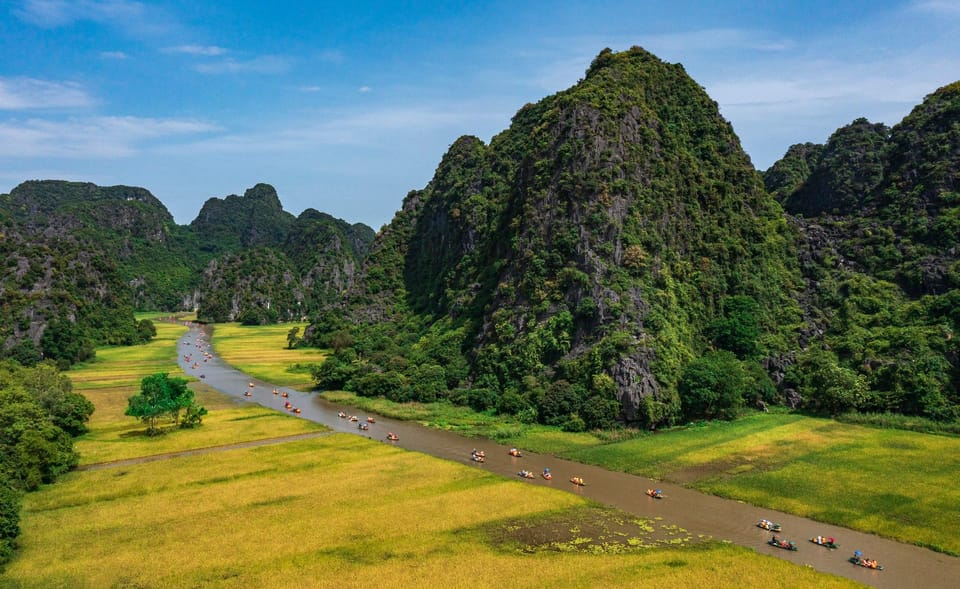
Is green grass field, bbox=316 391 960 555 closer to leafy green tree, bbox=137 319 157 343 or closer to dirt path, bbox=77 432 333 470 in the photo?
dirt path, bbox=77 432 333 470

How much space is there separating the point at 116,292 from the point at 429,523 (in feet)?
470

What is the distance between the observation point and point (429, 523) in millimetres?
36062

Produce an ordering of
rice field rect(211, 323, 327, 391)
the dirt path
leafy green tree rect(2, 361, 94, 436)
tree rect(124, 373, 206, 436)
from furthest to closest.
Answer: rice field rect(211, 323, 327, 391)
tree rect(124, 373, 206, 436)
leafy green tree rect(2, 361, 94, 436)
the dirt path

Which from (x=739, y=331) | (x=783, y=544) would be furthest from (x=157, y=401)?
(x=739, y=331)

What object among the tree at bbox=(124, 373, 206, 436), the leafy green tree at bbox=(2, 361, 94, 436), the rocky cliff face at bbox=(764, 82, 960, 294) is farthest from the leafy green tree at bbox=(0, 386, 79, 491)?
the rocky cliff face at bbox=(764, 82, 960, 294)

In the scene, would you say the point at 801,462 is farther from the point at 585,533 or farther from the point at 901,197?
the point at 901,197

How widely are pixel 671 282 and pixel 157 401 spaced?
59092 mm

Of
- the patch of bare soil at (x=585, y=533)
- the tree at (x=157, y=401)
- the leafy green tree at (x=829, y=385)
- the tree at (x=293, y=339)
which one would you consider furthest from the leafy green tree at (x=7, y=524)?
the tree at (x=293, y=339)

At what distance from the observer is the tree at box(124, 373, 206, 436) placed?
5627 centimetres

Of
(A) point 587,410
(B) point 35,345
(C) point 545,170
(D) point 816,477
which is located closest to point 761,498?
(D) point 816,477

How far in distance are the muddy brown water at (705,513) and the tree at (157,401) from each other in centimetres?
1368

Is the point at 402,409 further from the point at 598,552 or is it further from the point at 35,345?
the point at 35,345

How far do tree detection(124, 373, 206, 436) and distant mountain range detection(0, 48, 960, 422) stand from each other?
24029 millimetres

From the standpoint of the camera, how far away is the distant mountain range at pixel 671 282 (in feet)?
208
